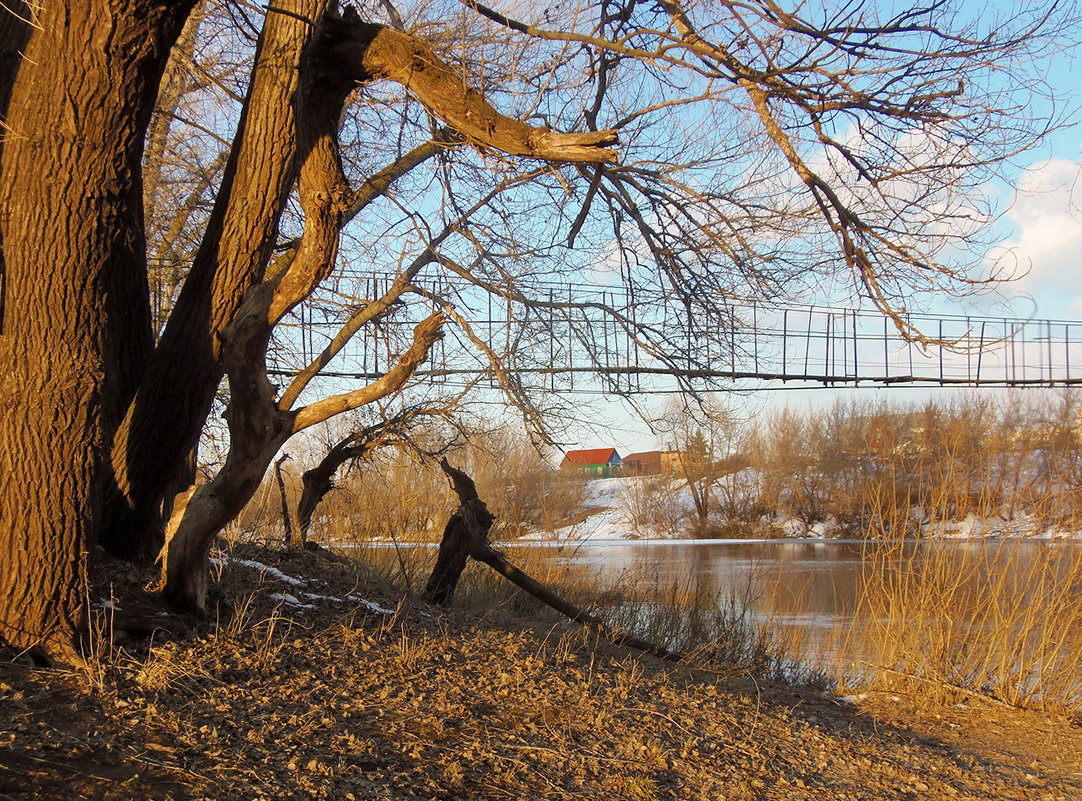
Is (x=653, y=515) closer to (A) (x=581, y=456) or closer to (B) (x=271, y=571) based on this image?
(A) (x=581, y=456)

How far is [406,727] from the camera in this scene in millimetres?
3986

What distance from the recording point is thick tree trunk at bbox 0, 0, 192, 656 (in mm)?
4035

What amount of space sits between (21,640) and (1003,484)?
8.05 meters

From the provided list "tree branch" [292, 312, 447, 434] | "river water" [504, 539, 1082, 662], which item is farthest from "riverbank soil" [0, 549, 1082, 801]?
"river water" [504, 539, 1082, 662]

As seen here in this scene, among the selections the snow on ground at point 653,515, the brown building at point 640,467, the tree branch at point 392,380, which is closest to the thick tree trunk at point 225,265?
the tree branch at point 392,380

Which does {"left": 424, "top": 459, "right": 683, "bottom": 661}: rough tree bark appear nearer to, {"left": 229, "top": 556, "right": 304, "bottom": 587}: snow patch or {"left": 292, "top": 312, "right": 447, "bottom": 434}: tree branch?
{"left": 229, "top": 556, "right": 304, "bottom": 587}: snow patch

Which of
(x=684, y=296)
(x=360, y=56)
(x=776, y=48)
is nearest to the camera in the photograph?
(x=360, y=56)

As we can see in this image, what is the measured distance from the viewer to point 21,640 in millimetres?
3930

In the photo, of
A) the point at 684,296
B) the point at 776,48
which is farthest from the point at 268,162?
the point at 684,296

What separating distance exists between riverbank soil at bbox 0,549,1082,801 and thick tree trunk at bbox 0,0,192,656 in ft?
1.27

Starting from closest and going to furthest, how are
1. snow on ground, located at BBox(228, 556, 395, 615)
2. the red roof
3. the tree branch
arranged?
the tree branch < snow on ground, located at BBox(228, 556, 395, 615) < the red roof

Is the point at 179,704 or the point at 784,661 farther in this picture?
the point at 784,661

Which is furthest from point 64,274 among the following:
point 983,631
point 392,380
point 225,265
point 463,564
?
point 983,631

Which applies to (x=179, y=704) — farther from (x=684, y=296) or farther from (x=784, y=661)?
(x=784, y=661)
